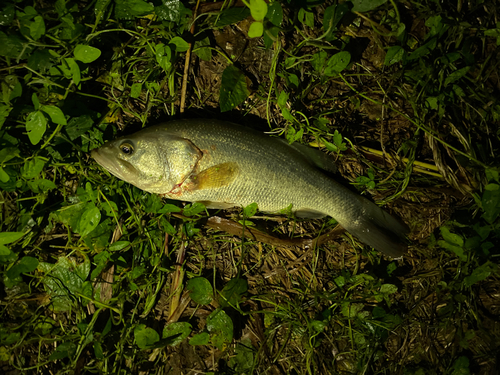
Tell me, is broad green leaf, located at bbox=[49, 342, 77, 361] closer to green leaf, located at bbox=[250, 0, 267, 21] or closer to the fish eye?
the fish eye

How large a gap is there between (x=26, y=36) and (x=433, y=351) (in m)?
4.83

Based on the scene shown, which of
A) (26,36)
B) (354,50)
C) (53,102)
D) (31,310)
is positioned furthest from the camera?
(354,50)

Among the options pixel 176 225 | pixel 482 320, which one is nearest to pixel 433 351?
pixel 482 320

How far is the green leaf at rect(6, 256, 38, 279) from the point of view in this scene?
2520mm

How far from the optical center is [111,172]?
2.45 metres

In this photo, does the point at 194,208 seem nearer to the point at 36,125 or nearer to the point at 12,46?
the point at 36,125

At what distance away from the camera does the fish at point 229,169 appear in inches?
95.7

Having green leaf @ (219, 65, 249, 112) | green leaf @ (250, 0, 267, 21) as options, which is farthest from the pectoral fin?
green leaf @ (250, 0, 267, 21)

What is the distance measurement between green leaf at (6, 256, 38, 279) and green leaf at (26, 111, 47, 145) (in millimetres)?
1129

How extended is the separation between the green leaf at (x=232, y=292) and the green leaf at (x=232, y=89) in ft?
5.36

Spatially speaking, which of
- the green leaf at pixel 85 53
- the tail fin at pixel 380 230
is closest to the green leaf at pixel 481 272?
the tail fin at pixel 380 230

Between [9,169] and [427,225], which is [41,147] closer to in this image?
[9,169]

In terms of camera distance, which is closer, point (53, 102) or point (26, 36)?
point (26, 36)

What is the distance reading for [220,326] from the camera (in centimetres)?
266
